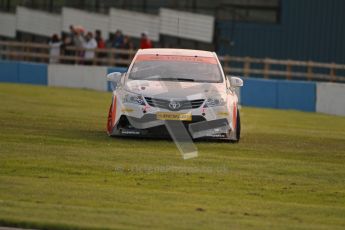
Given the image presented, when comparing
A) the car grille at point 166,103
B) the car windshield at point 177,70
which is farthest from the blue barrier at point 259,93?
the car grille at point 166,103

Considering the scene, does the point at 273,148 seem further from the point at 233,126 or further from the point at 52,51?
the point at 52,51

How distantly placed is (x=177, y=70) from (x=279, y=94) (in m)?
13.7

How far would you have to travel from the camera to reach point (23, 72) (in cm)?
4044

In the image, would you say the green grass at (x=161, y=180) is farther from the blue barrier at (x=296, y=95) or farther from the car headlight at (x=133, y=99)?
the blue barrier at (x=296, y=95)

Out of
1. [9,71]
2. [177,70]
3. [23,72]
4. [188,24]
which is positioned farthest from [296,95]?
[177,70]

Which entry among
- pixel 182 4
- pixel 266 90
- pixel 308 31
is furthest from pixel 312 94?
pixel 182 4

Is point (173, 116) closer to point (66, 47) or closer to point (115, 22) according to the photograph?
point (66, 47)

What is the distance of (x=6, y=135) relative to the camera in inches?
693

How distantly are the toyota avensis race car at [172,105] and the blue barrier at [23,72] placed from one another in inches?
836

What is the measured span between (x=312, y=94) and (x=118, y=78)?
1320cm

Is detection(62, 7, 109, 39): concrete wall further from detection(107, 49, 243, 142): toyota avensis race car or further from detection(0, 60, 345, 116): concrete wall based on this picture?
detection(107, 49, 243, 142): toyota avensis race car

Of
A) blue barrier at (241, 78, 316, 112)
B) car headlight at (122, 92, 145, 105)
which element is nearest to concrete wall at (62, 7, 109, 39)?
blue barrier at (241, 78, 316, 112)

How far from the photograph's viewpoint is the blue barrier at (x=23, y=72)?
1566 inches

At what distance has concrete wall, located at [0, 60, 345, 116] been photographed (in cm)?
3061
